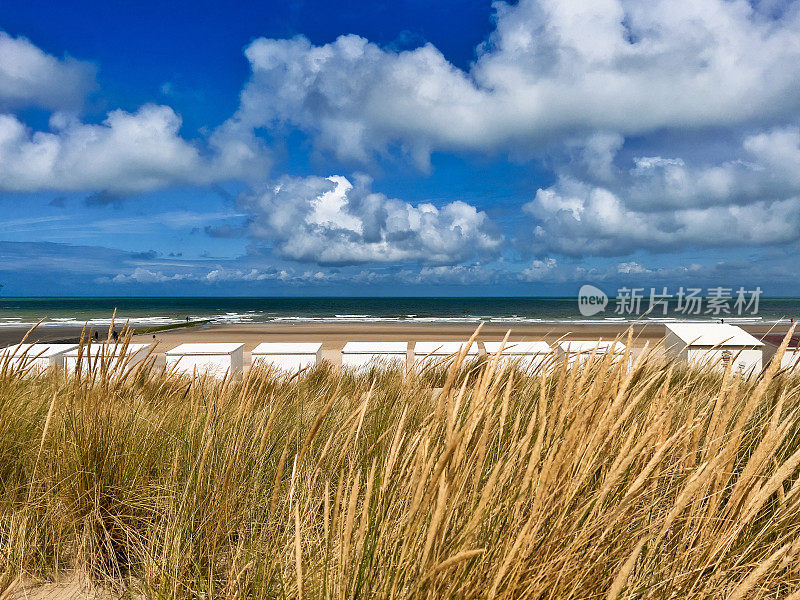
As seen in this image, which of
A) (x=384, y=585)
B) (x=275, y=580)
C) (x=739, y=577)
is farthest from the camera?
(x=275, y=580)

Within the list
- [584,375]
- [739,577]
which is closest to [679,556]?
[739,577]

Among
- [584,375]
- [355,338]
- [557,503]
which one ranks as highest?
[584,375]

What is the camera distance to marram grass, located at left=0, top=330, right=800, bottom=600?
1156 millimetres

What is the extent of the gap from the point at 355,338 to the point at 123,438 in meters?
21.2

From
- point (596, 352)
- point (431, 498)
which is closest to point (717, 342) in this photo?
point (596, 352)

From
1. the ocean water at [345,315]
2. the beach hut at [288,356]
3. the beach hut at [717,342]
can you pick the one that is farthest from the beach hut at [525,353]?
the ocean water at [345,315]

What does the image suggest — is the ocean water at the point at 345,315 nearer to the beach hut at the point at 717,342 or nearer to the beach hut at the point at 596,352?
the beach hut at the point at 717,342

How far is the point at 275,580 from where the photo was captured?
162 cm

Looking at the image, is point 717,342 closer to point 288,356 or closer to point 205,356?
point 288,356

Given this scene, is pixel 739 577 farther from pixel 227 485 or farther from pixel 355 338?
pixel 355 338

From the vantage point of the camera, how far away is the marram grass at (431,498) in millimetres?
1156

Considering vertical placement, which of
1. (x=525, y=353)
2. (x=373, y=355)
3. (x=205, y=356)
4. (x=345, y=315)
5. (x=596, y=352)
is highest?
(x=596, y=352)

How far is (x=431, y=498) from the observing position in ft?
3.47

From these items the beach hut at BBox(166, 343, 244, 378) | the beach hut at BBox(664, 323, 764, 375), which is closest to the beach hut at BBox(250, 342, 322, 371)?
the beach hut at BBox(166, 343, 244, 378)
